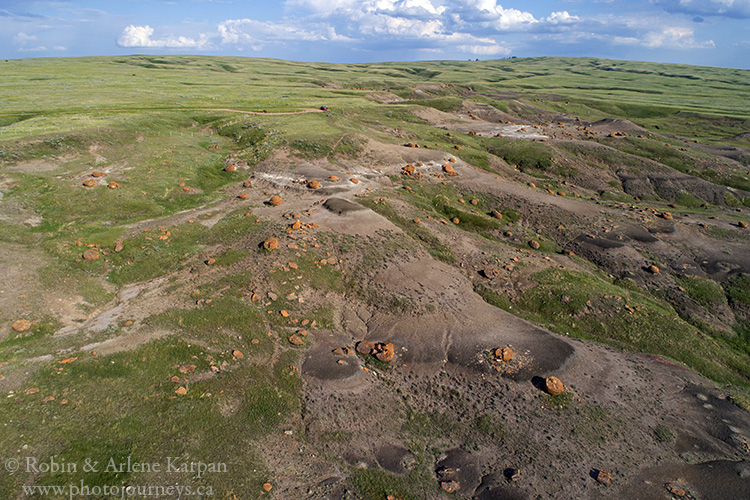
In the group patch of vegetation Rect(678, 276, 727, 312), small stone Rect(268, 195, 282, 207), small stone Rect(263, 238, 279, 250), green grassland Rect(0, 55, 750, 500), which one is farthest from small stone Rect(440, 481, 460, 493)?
patch of vegetation Rect(678, 276, 727, 312)

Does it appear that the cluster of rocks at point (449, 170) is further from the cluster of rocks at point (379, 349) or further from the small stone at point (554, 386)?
the small stone at point (554, 386)

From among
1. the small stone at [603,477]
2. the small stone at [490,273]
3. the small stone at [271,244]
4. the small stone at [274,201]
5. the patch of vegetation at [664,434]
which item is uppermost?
the small stone at [274,201]

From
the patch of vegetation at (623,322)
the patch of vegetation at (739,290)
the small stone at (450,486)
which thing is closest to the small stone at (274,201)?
the patch of vegetation at (623,322)

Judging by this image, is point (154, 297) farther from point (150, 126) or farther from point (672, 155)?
point (672, 155)

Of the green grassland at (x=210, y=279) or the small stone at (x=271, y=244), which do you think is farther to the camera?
the small stone at (x=271, y=244)

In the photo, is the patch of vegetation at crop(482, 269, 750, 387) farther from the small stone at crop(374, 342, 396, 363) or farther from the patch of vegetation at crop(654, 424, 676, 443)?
the small stone at crop(374, 342, 396, 363)

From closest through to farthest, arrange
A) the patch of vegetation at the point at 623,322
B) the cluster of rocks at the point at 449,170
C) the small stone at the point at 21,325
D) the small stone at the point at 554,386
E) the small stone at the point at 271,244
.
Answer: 1. the small stone at the point at 21,325
2. the small stone at the point at 554,386
3. the patch of vegetation at the point at 623,322
4. the small stone at the point at 271,244
5. the cluster of rocks at the point at 449,170

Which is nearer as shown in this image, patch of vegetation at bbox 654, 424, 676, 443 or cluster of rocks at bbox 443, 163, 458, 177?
patch of vegetation at bbox 654, 424, 676, 443
